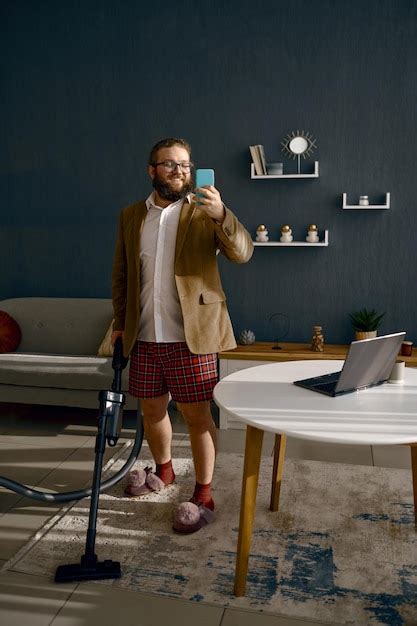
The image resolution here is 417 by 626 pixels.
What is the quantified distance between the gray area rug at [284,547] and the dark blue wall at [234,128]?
1507mm

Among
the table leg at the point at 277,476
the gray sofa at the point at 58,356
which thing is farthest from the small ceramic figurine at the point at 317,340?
the table leg at the point at 277,476

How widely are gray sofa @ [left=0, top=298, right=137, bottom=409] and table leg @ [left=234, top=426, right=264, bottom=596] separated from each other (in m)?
1.52

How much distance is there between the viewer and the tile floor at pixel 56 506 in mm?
1666

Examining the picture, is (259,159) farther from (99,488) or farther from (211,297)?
(99,488)

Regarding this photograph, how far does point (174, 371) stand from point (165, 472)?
61 cm

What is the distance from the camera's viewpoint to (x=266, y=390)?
1803 millimetres

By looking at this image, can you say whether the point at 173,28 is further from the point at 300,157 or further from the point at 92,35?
the point at 300,157

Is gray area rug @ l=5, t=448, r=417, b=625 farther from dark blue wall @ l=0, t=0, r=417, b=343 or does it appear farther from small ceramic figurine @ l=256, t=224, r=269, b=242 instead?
small ceramic figurine @ l=256, t=224, r=269, b=242

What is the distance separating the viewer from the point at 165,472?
2506mm

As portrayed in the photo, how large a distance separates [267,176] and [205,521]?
2228 millimetres

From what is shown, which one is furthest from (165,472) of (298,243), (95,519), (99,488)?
(298,243)

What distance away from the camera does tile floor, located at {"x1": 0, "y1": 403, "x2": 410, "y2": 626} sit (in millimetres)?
1666

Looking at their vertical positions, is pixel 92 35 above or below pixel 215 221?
above

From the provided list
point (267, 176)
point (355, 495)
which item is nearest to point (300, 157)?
point (267, 176)
